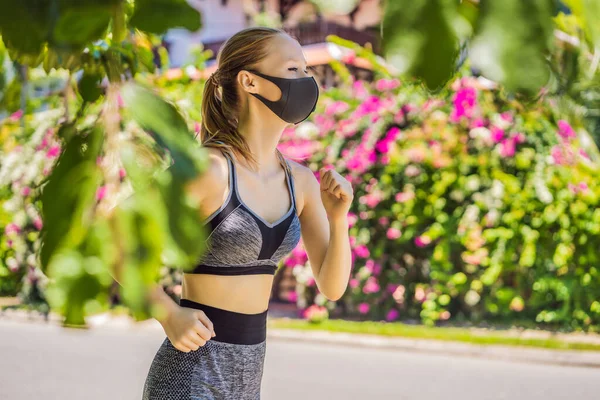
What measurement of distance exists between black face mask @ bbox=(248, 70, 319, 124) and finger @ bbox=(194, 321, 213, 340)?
0.59 metres

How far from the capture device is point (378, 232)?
8.81 m

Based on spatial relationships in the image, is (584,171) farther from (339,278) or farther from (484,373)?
(339,278)

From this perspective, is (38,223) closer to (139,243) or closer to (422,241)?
(139,243)

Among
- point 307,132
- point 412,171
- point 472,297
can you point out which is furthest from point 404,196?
point 307,132

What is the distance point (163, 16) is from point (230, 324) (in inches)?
56.7

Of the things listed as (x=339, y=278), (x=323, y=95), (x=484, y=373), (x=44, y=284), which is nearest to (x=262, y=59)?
(x=339, y=278)

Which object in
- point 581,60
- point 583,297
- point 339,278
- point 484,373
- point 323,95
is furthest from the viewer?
point 323,95

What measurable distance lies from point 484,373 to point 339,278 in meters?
4.82

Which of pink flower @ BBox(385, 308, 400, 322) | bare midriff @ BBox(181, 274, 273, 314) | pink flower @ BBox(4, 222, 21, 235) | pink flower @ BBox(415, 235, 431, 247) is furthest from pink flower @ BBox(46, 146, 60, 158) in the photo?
pink flower @ BBox(4, 222, 21, 235)

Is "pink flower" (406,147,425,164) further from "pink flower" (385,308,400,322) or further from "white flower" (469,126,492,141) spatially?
"pink flower" (385,308,400,322)

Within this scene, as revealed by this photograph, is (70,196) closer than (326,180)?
Yes

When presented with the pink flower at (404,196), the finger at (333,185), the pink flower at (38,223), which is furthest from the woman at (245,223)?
the pink flower at (404,196)

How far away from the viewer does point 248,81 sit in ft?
6.84

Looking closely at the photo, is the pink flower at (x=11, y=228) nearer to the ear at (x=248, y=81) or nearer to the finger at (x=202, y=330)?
the ear at (x=248, y=81)
